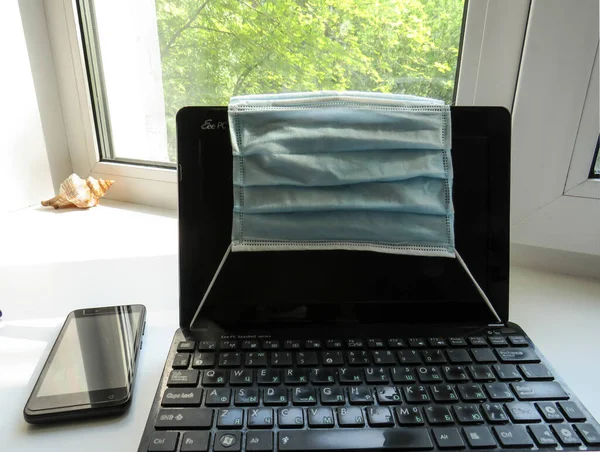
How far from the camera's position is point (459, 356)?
38 centimetres

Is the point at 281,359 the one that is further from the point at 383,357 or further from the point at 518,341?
the point at 518,341

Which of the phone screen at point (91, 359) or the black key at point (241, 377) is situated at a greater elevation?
the black key at point (241, 377)

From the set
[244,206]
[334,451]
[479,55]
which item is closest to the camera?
[334,451]

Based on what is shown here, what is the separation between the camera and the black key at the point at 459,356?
0.37 meters

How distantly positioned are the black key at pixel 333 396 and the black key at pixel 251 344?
7cm

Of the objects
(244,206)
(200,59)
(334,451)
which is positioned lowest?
(334,451)

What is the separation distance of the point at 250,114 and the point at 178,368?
0.78ft

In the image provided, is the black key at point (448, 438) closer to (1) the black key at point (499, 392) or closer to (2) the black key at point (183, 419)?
(1) the black key at point (499, 392)

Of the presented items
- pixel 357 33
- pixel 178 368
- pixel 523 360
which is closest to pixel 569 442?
pixel 523 360

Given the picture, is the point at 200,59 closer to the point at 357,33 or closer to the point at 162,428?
the point at 357,33

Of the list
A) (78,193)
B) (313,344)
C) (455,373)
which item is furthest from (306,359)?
(78,193)

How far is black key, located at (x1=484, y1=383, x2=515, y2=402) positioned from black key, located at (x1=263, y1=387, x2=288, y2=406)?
0.16 meters

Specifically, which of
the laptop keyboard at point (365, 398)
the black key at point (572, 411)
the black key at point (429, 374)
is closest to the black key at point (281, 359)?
the laptop keyboard at point (365, 398)

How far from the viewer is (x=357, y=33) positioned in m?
0.61
